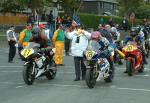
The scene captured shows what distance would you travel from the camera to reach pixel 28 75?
1492 centimetres

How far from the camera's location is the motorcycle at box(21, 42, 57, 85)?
14922 mm

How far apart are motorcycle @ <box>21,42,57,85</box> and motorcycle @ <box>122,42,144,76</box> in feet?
9.02

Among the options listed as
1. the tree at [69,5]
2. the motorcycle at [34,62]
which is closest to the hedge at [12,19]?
the tree at [69,5]

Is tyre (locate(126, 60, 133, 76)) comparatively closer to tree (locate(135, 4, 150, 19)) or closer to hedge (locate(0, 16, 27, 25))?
hedge (locate(0, 16, 27, 25))

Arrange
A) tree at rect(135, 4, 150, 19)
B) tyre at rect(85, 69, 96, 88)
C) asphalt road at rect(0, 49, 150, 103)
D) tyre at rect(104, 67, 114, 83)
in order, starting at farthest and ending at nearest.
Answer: tree at rect(135, 4, 150, 19)
tyre at rect(104, 67, 114, 83)
tyre at rect(85, 69, 96, 88)
asphalt road at rect(0, 49, 150, 103)

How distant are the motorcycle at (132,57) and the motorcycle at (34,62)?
275 cm

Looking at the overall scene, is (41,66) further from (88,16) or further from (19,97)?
(88,16)

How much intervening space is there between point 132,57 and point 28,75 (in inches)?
171

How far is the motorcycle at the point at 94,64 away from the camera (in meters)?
14.2

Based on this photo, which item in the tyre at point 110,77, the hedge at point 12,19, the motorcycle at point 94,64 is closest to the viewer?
the motorcycle at point 94,64

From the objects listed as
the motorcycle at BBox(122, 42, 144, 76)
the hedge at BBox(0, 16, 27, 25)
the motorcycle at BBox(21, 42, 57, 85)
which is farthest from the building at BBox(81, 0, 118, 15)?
the motorcycle at BBox(21, 42, 57, 85)

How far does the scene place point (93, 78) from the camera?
14.3 meters

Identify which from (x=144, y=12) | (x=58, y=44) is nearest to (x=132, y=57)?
(x=58, y=44)

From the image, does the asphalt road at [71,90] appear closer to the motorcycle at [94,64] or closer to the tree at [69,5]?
the motorcycle at [94,64]
